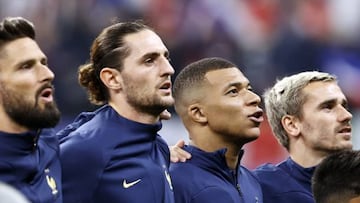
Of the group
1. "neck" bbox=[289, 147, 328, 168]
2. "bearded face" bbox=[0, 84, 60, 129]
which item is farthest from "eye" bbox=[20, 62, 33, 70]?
"neck" bbox=[289, 147, 328, 168]

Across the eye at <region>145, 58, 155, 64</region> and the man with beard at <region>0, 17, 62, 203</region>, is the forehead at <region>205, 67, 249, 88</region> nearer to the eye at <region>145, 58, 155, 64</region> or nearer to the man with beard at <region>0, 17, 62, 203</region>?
the eye at <region>145, 58, 155, 64</region>

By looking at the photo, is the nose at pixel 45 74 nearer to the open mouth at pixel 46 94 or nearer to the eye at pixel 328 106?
the open mouth at pixel 46 94

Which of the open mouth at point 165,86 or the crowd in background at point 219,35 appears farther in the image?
the crowd in background at point 219,35

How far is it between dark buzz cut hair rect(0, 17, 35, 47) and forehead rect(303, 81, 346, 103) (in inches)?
69.0

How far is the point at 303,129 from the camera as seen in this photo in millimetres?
5531

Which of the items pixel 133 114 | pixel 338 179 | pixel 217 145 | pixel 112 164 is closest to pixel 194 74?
pixel 217 145

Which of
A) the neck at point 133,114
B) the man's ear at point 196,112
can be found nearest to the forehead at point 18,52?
the neck at point 133,114

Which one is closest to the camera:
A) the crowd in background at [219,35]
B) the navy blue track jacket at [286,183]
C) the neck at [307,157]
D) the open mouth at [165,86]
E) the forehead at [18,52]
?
the forehead at [18,52]

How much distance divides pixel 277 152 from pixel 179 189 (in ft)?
14.8

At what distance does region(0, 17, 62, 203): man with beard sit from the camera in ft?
13.5

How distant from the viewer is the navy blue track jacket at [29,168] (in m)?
4.10

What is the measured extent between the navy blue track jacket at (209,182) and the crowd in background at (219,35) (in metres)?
4.18

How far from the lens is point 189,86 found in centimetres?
520

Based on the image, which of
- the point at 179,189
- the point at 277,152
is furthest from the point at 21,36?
the point at 277,152
